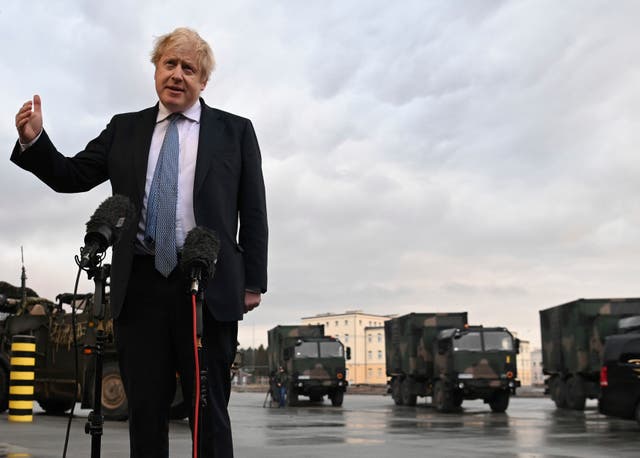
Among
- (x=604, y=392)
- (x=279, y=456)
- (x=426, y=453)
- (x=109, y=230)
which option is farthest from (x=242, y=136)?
(x=604, y=392)

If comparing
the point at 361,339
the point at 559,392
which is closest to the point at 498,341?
the point at 559,392

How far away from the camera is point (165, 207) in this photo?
11.2 ft

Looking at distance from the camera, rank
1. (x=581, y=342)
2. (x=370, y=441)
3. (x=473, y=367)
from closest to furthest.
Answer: (x=370, y=441), (x=473, y=367), (x=581, y=342)

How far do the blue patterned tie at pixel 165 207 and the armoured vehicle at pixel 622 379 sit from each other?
37.8 ft

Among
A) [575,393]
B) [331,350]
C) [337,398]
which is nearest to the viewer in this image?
[575,393]

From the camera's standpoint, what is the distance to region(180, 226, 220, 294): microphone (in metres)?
3.15

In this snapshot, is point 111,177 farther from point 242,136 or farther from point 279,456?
point 279,456

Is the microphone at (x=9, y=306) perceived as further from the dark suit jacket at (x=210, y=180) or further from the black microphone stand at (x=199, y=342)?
the black microphone stand at (x=199, y=342)

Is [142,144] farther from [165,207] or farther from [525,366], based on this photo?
[525,366]

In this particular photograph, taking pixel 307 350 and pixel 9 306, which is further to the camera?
pixel 307 350

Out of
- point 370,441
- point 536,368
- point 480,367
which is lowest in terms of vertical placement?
point 370,441

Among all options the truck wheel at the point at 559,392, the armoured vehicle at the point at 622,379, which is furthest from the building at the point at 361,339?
the armoured vehicle at the point at 622,379

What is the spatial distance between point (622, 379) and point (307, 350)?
16383 millimetres

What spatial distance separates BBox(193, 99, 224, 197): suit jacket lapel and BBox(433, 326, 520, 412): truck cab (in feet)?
65.3
